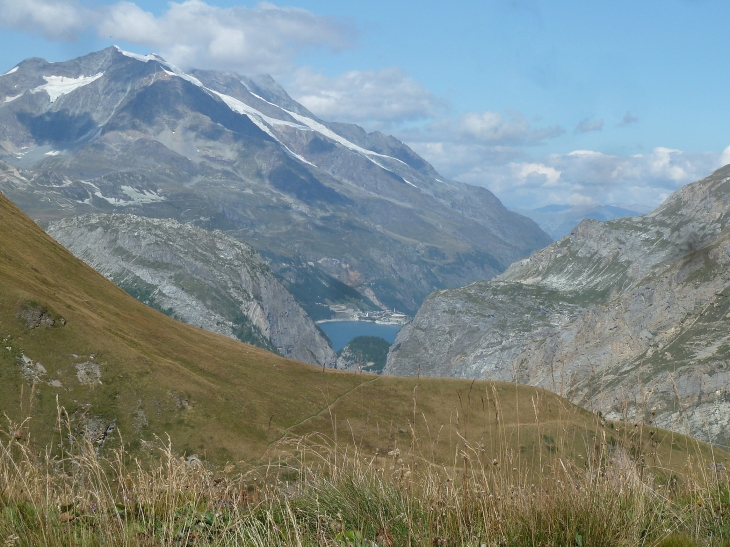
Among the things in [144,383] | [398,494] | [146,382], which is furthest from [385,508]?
[146,382]

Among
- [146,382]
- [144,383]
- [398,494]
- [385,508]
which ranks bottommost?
[144,383]

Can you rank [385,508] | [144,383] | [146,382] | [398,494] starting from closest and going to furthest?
[385,508] < [398,494] < [144,383] < [146,382]

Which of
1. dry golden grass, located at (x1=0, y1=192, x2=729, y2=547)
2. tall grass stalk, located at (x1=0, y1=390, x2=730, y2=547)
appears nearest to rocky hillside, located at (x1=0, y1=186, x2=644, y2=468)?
dry golden grass, located at (x1=0, y1=192, x2=729, y2=547)

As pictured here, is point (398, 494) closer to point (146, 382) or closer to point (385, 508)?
point (385, 508)

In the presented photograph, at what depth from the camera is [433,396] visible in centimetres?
10931

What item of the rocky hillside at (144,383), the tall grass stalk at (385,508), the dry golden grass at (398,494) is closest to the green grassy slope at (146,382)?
the rocky hillside at (144,383)

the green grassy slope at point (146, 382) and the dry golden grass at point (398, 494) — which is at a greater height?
the dry golden grass at point (398, 494)

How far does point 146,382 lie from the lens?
8025cm

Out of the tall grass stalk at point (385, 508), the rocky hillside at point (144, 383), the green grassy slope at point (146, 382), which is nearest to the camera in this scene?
the tall grass stalk at point (385, 508)

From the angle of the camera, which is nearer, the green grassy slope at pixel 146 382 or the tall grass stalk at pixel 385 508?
the tall grass stalk at pixel 385 508

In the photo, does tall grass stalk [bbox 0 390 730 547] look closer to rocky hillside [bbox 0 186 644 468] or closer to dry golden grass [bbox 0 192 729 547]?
dry golden grass [bbox 0 192 729 547]

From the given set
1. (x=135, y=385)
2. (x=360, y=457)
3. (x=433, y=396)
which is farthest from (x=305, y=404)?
(x=360, y=457)

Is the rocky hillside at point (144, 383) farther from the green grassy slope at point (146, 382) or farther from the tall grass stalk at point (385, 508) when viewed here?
the tall grass stalk at point (385, 508)

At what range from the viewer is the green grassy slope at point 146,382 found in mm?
70875
